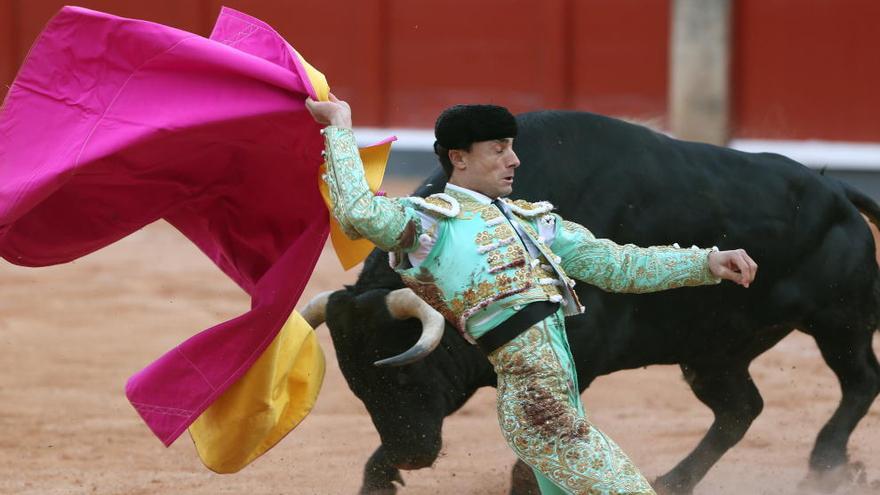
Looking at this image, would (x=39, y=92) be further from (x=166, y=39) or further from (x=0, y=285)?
(x=0, y=285)

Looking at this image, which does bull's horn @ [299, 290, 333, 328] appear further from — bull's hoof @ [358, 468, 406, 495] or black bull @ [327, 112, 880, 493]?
bull's hoof @ [358, 468, 406, 495]

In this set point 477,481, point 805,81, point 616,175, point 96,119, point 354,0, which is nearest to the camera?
point 96,119

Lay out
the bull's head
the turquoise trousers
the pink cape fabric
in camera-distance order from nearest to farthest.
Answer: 1. the turquoise trousers
2. the pink cape fabric
3. the bull's head

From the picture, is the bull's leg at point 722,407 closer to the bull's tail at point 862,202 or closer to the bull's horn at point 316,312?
the bull's tail at point 862,202

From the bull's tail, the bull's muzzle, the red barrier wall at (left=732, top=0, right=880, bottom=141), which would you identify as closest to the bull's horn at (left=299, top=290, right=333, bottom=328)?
the bull's muzzle

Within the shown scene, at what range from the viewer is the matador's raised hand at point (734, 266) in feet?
8.12

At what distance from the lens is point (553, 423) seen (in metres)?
2.49

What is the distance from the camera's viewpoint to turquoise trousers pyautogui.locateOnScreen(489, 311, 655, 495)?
96.3 inches

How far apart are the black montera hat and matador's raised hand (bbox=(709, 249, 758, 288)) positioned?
445 mm

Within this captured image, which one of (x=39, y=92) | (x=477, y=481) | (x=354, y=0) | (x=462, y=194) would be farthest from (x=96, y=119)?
(x=354, y=0)

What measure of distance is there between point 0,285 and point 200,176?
189 inches

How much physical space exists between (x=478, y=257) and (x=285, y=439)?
2360 mm

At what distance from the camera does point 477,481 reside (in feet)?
14.0

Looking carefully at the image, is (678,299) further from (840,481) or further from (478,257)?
(478,257)
